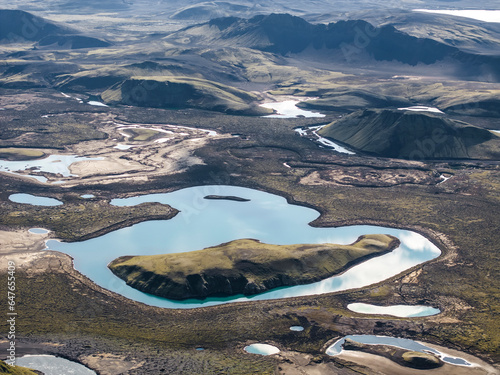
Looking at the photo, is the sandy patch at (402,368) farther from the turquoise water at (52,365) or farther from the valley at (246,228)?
the turquoise water at (52,365)

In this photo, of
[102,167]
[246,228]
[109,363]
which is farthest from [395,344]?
[102,167]

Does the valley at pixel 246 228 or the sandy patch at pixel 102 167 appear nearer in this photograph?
the valley at pixel 246 228

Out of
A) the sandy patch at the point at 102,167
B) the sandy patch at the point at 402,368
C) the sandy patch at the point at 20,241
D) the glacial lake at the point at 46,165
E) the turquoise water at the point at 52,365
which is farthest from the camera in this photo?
the glacial lake at the point at 46,165

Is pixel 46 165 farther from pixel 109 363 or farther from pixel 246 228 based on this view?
pixel 109 363

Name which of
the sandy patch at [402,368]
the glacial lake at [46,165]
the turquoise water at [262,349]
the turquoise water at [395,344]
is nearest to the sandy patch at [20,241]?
the glacial lake at [46,165]

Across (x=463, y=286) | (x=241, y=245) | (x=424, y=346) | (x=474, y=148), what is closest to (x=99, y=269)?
(x=241, y=245)

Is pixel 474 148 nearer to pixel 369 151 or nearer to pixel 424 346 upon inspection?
pixel 369 151
